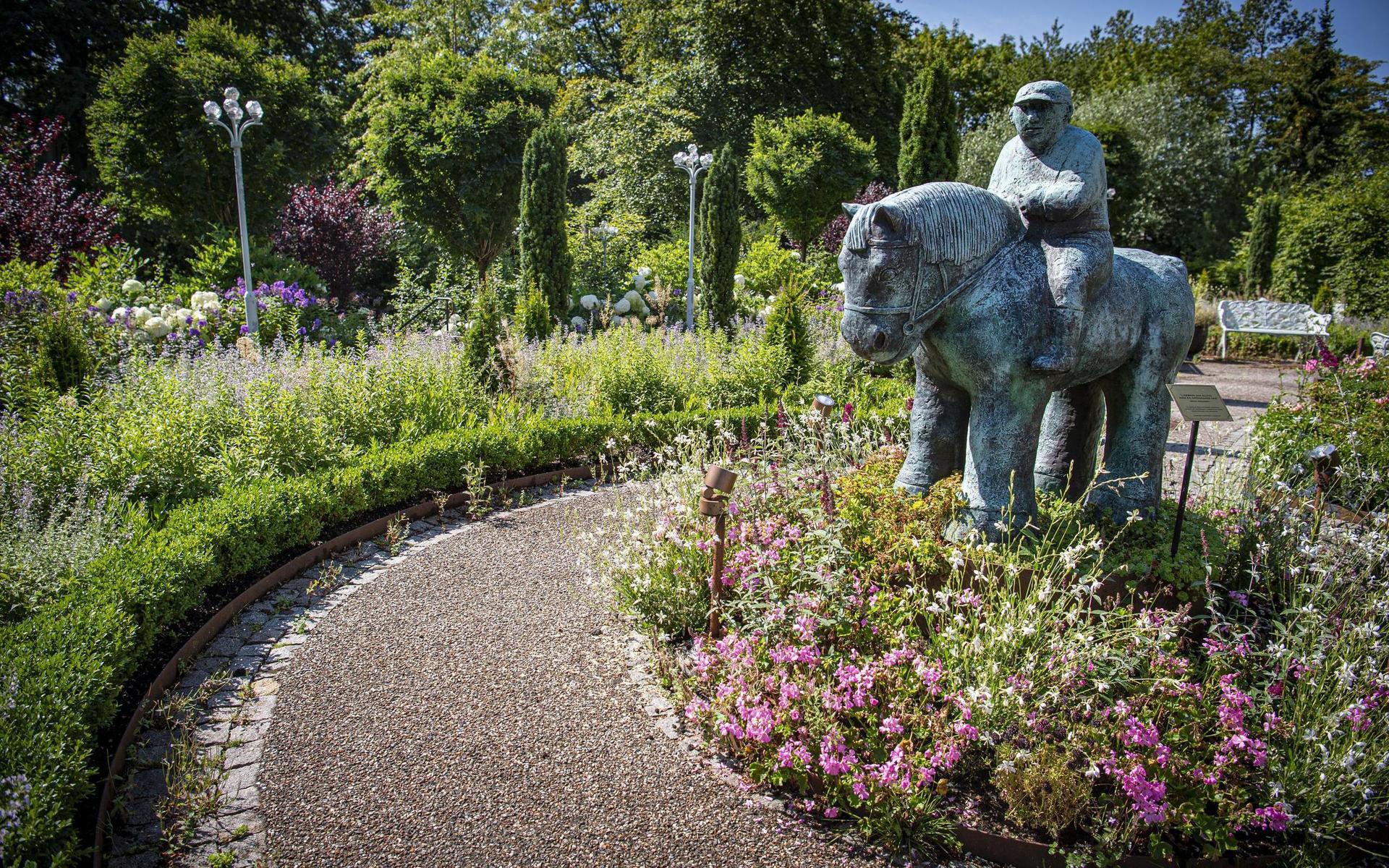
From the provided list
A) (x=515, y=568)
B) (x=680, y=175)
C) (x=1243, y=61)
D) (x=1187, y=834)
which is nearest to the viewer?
(x=1187, y=834)

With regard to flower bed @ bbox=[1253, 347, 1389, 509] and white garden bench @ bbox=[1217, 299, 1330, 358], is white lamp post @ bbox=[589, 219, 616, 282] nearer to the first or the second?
flower bed @ bbox=[1253, 347, 1389, 509]

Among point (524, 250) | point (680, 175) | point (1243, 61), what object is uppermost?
point (1243, 61)

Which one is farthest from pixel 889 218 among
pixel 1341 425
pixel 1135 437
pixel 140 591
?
pixel 1341 425

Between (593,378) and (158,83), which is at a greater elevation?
(158,83)

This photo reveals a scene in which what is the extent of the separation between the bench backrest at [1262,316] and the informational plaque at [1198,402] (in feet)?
51.3

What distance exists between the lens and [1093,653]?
2.89m

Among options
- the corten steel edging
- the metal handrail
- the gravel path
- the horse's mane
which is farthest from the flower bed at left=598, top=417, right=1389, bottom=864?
the metal handrail

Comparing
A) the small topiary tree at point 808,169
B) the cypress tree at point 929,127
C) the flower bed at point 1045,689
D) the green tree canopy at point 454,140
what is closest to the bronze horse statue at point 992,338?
the flower bed at point 1045,689

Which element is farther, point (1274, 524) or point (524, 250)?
point (524, 250)

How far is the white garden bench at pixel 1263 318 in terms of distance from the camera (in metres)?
15.9

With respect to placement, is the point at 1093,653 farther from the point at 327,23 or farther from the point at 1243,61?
the point at 1243,61

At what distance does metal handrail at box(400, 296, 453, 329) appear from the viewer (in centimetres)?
1366

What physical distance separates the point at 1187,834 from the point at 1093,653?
2.12ft

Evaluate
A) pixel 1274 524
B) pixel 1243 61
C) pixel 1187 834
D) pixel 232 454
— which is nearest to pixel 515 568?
pixel 232 454
